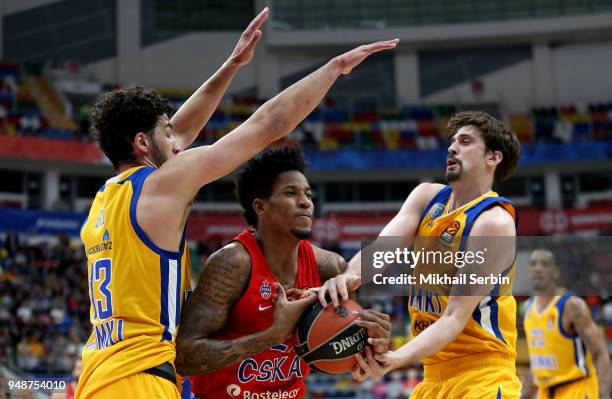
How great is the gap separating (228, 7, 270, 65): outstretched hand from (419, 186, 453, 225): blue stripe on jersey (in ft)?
5.01

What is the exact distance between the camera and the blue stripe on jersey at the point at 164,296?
12.1 ft

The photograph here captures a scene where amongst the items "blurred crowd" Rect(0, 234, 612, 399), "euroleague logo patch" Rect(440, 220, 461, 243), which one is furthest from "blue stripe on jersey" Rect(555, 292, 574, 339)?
"blurred crowd" Rect(0, 234, 612, 399)

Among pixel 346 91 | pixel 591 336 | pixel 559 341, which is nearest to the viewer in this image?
pixel 591 336

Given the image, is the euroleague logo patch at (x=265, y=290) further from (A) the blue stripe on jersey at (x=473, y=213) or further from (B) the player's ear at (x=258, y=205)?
(A) the blue stripe on jersey at (x=473, y=213)

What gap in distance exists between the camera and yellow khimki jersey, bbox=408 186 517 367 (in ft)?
14.8

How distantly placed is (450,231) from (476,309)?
0.50 metres

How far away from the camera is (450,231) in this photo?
15.2ft

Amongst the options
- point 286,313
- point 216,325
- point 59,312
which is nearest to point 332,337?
point 286,313

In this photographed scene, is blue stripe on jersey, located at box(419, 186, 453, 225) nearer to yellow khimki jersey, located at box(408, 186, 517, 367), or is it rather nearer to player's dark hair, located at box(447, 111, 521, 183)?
yellow khimki jersey, located at box(408, 186, 517, 367)

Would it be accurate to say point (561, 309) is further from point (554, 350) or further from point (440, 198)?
point (440, 198)

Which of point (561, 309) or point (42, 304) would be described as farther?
point (42, 304)

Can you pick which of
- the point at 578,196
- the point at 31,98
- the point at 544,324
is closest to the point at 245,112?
the point at 31,98

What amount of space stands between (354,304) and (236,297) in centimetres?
64

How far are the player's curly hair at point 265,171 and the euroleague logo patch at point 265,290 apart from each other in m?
0.47
